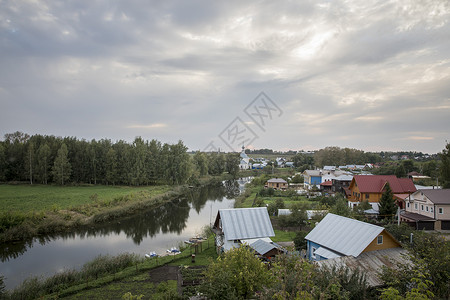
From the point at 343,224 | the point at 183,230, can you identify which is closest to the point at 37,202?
the point at 183,230

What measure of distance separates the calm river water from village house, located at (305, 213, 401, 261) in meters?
10.8

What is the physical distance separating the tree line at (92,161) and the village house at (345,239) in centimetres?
3862

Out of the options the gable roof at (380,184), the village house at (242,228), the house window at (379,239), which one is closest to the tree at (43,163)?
the village house at (242,228)

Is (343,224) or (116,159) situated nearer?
(343,224)

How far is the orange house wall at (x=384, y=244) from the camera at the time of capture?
12.7 metres

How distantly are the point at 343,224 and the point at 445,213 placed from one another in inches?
518

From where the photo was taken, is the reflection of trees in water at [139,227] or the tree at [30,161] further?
the tree at [30,161]

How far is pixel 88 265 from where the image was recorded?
A: 15.7 meters

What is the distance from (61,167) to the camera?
1752 inches

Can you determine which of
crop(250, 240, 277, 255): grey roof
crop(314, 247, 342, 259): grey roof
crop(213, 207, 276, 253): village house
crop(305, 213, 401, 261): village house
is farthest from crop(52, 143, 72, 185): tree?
crop(314, 247, 342, 259): grey roof

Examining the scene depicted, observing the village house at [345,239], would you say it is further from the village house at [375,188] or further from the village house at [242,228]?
the village house at [375,188]

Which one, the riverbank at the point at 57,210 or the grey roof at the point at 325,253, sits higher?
the grey roof at the point at 325,253

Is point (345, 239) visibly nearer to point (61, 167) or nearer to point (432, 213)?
point (432, 213)

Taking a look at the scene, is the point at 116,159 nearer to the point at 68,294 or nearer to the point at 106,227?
the point at 106,227
